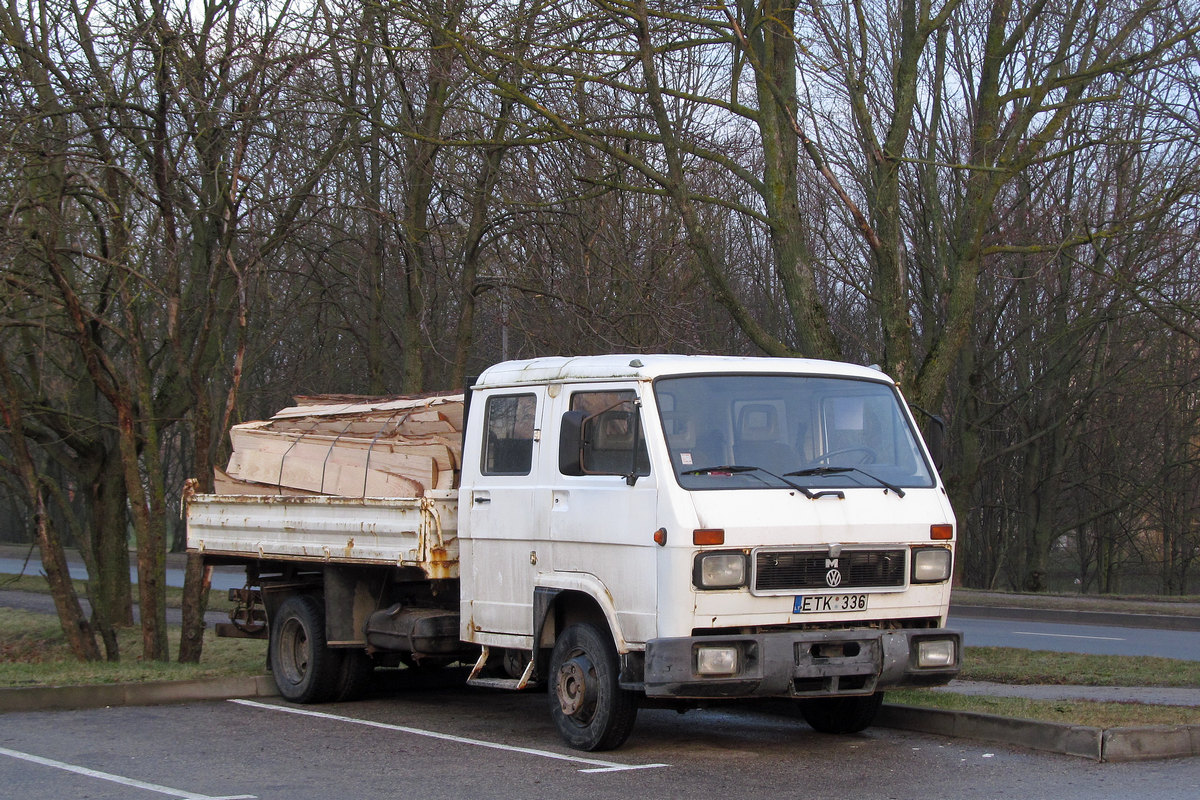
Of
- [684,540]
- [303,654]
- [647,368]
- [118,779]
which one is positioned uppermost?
[647,368]

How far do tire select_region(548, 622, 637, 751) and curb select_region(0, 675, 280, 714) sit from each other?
12.0 feet

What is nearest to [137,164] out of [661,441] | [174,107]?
[174,107]

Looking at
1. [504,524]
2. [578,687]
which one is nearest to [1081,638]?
[504,524]

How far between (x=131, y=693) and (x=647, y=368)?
16.6 ft

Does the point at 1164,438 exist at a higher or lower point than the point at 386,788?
higher

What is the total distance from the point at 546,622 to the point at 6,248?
21.5 ft

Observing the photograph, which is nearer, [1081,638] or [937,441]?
[937,441]

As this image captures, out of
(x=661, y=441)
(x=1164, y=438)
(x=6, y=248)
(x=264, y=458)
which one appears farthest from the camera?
(x=1164, y=438)

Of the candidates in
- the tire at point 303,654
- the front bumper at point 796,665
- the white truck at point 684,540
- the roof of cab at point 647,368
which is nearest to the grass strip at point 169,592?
the tire at point 303,654

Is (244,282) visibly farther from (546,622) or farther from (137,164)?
(546,622)

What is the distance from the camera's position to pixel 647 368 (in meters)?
7.60

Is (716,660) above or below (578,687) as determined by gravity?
above

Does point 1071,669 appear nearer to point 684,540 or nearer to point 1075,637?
point 1075,637

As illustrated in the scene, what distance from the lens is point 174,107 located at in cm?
1390
